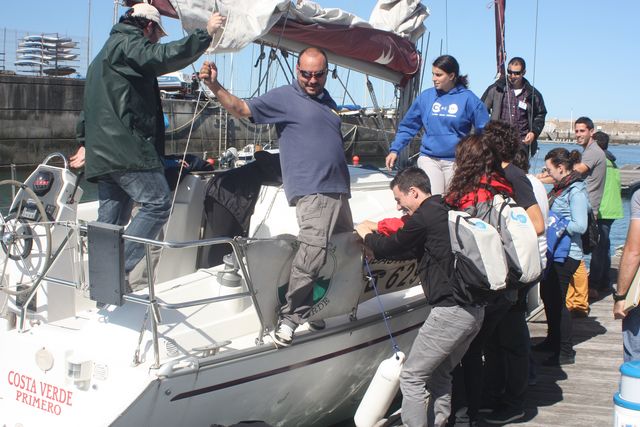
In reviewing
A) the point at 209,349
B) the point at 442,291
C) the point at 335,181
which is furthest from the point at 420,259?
the point at 209,349

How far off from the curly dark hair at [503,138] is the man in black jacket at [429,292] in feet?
1.95

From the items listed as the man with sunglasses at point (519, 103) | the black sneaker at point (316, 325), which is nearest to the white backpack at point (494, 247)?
the black sneaker at point (316, 325)

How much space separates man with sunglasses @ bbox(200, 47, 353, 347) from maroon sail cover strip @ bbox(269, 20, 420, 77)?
1682 millimetres

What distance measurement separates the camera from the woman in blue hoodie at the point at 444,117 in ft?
20.5

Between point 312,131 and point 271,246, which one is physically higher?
point 312,131

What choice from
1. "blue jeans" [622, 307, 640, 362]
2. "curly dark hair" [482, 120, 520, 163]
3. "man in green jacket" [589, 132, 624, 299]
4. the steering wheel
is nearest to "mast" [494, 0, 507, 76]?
"man in green jacket" [589, 132, 624, 299]

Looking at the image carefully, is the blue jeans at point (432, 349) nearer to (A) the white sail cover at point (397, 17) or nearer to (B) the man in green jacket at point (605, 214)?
(A) the white sail cover at point (397, 17)

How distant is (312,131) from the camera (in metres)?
4.84

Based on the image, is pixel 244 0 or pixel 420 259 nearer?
pixel 420 259

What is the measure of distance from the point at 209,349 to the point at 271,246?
71cm

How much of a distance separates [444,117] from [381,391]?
8.26 feet

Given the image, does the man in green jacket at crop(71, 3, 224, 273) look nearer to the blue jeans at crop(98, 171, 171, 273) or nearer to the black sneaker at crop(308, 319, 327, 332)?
the blue jeans at crop(98, 171, 171, 273)

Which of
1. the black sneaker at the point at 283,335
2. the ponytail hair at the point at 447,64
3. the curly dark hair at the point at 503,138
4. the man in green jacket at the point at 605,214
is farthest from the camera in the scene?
the man in green jacket at the point at 605,214

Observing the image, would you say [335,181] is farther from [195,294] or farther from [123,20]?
[123,20]
